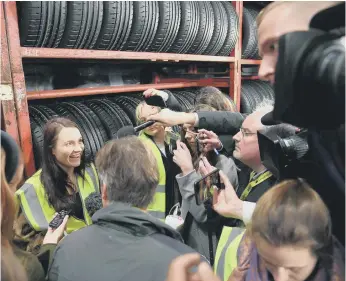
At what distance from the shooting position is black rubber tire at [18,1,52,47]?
5.50ft

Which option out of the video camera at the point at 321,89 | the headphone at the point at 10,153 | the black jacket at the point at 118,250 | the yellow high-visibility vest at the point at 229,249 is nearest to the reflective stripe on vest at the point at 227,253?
the yellow high-visibility vest at the point at 229,249

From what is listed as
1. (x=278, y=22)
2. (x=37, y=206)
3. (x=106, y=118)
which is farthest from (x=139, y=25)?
(x=278, y=22)

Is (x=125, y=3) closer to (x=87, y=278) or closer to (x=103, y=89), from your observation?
(x=103, y=89)

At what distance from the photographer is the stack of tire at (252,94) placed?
143 inches

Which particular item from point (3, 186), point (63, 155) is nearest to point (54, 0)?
point (63, 155)

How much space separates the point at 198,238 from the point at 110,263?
0.89 m

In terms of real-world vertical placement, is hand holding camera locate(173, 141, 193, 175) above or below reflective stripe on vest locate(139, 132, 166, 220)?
above

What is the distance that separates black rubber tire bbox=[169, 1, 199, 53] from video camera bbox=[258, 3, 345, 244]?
7.19 feet

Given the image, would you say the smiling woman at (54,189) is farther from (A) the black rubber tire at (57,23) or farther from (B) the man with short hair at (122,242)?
(B) the man with short hair at (122,242)

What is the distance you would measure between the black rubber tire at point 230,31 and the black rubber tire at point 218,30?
2.2 inches

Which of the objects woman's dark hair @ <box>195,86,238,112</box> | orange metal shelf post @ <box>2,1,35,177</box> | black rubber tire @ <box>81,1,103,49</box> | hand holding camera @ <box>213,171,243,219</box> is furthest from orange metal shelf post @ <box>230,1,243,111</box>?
orange metal shelf post @ <box>2,1,35,177</box>

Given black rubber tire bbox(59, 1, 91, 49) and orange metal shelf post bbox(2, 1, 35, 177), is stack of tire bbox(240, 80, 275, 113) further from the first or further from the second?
orange metal shelf post bbox(2, 1, 35, 177)

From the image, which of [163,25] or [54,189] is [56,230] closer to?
[54,189]

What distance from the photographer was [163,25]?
7.88 feet
